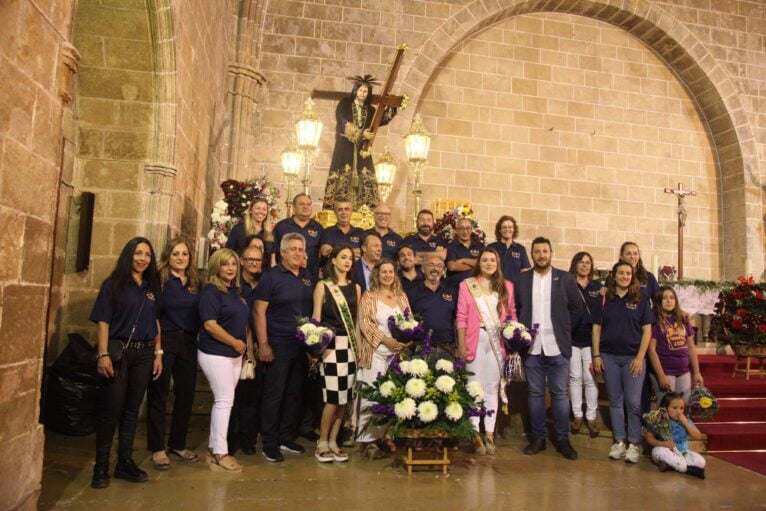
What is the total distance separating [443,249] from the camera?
5.79m

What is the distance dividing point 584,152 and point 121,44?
9035mm

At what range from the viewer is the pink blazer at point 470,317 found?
488cm

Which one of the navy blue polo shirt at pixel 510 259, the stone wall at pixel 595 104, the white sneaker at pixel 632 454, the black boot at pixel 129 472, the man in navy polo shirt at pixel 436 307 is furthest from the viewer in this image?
the stone wall at pixel 595 104

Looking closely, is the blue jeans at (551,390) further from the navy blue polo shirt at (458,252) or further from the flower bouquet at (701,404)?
the navy blue polo shirt at (458,252)

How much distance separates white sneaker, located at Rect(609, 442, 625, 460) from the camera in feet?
15.9

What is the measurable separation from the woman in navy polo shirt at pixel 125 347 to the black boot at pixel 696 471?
391 cm

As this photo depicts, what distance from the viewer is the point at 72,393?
4828 mm

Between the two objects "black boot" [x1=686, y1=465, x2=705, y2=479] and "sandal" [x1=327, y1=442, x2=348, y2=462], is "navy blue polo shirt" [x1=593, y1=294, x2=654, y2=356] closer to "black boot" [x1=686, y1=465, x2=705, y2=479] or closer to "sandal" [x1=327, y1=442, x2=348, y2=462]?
"black boot" [x1=686, y1=465, x2=705, y2=479]

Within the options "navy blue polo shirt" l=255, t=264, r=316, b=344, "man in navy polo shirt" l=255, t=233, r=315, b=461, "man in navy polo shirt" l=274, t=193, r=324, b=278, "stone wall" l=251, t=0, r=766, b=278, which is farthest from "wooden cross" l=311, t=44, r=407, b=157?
"navy blue polo shirt" l=255, t=264, r=316, b=344

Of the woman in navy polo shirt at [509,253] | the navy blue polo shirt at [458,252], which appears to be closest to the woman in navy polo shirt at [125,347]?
the navy blue polo shirt at [458,252]

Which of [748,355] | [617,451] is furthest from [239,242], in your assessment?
[748,355]

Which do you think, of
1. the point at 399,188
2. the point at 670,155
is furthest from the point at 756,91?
the point at 399,188

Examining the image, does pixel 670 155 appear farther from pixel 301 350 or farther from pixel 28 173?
pixel 28 173

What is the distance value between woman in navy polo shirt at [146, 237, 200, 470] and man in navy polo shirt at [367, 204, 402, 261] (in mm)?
2089
